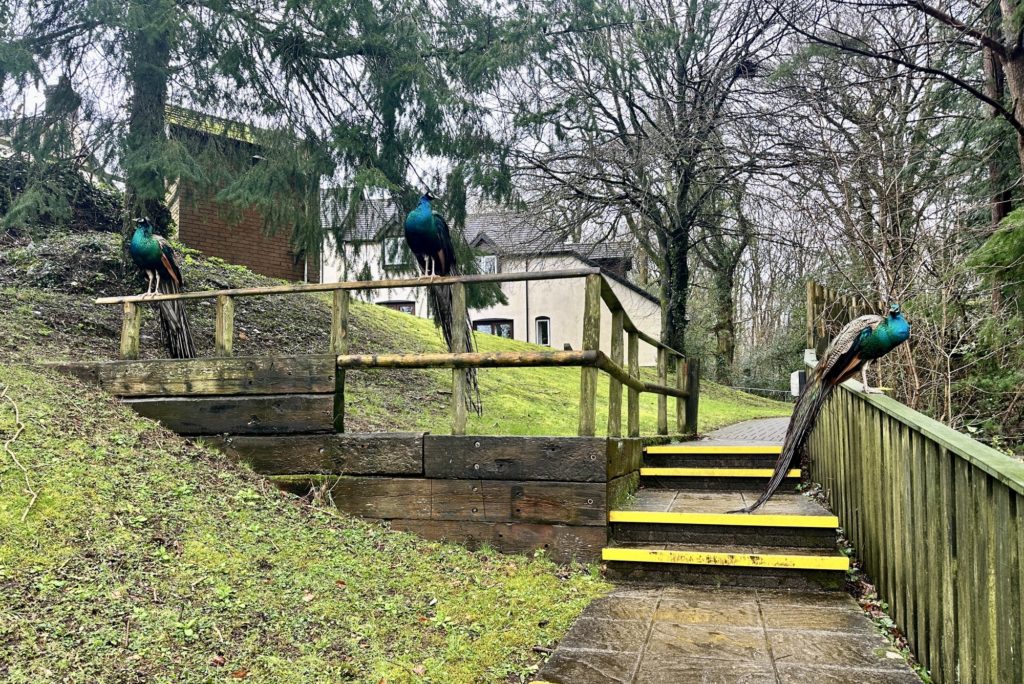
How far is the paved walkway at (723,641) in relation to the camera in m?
2.98

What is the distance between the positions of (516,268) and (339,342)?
13.8m

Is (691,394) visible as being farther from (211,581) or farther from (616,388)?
(211,581)

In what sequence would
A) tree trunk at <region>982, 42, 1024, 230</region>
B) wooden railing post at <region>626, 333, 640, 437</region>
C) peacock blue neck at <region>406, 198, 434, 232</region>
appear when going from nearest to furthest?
wooden railing post at <region>626, 333, 640, 437</region> < peacock blue neck at <region>406, 198, 434, 232</region> < tree trunk at <region>982, 42, 1024, 230</region>

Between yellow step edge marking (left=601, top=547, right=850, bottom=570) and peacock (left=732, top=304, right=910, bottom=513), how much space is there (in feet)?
1.68

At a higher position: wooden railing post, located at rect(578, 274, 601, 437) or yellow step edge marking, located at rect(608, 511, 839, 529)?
wooden railing post, located at rect(578, 274, 601, 437)

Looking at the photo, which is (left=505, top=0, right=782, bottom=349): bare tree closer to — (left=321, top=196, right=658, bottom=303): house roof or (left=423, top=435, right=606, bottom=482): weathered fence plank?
(left=321, top=196, right=658, bottom=303): house roof

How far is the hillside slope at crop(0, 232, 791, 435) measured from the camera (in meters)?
7.29

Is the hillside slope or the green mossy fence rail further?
the hillside slope

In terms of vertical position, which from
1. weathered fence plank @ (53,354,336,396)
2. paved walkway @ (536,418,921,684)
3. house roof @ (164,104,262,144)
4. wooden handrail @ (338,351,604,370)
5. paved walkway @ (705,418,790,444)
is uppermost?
house roof @ (164,104,262,144)

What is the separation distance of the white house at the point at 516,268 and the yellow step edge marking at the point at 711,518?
4637 mm

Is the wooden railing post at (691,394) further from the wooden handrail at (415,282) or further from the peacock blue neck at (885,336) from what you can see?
the peacock blue neck at (885,336)

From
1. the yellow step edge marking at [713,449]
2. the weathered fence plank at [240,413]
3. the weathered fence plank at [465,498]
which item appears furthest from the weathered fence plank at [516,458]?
the yellow step edge marking at [713,449]

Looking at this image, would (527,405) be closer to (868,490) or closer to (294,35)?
(294,35)

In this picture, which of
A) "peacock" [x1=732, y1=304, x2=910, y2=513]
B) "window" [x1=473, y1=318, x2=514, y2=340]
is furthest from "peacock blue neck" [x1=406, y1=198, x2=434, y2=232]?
"window" [x1=473, y1=318, x2=514, y2=340]
